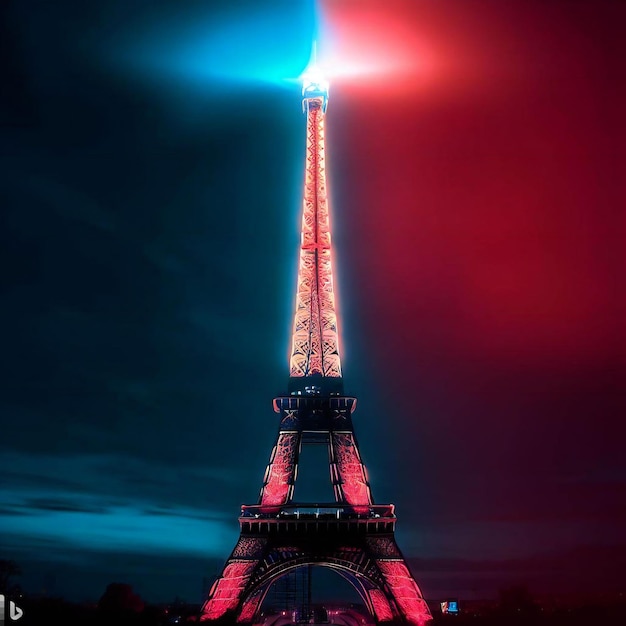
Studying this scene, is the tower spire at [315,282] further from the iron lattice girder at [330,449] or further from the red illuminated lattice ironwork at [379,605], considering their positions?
the red illuminated lattice ironwork at [379,605]

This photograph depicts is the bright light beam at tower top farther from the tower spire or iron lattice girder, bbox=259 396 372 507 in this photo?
iron lattice girder, bbox=259 396 372 507

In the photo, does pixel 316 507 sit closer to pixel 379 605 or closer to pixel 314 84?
pixel 379 605

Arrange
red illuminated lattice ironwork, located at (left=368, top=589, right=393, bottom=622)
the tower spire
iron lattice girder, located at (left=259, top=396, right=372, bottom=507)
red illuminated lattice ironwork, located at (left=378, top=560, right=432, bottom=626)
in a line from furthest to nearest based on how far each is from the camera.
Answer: the tower spire < red illuminated lattice ironwork, located at (left=368, top=589, right=393, bottom=622) < iron lattice girder, located at (left=259, top=396, right=372, bottom=507) < red illuminated lattice ironwork, located at (left=378, top=560, right=432, bottom=626)

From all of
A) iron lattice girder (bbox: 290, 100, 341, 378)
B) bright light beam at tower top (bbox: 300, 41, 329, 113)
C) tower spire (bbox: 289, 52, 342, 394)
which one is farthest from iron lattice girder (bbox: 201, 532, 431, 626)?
bright light beam at tower top (bbox: 300, 41, 329, 113)

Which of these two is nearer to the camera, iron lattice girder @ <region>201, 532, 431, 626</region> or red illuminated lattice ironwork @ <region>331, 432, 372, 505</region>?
iron lattice girder @ <region>201, 532, 431, 626</region>

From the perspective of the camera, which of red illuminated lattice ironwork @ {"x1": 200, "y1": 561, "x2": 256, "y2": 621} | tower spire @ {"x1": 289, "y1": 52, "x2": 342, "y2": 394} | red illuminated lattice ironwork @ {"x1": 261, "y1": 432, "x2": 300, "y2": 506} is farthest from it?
tower spire @ {"x1": 289, "y1": 52, "x2": 342, "y2": 394}

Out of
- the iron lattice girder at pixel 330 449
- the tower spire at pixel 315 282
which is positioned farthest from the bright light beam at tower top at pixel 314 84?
the iron lattice girder at pixel 330 449
